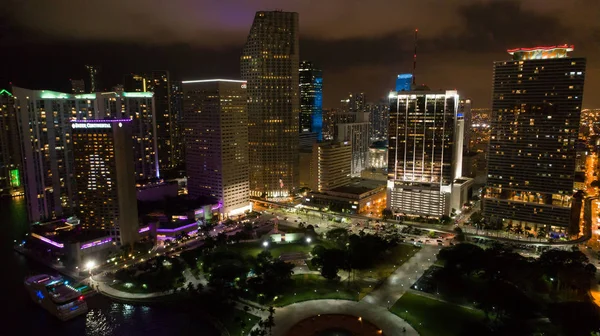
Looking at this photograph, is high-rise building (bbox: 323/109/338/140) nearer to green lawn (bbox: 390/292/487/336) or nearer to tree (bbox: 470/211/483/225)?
tree (bbox: 470/211/483/225)

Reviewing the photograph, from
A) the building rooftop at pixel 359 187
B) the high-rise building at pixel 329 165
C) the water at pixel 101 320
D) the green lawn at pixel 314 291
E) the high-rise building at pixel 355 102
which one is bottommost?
the water at pixel 101 320

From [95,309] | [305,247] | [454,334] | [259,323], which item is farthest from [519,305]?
[95,309]

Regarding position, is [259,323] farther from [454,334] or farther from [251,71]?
[251,71]

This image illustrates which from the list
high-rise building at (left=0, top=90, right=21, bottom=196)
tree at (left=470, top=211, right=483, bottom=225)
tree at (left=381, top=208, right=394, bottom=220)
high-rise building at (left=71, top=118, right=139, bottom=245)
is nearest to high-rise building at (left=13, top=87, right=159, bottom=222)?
high-rise building at (left=71, top=118, right=139, bottom=245)

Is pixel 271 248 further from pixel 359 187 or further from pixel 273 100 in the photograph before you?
pixel 273 100

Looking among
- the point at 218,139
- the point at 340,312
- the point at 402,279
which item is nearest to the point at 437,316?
the point at 402,279

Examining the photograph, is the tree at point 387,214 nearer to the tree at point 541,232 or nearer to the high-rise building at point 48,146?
the tree at point 541,232

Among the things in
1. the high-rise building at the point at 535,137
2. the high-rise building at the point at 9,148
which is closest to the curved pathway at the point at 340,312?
the high-rise building at the point at 535,137

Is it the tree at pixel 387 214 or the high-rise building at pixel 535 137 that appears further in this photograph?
the tree at pixel 387 214
